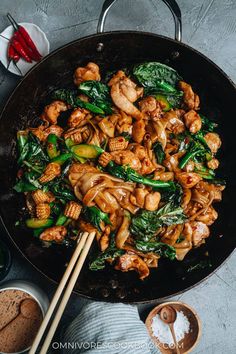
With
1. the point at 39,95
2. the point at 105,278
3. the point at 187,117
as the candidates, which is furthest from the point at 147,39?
the point at 105,278

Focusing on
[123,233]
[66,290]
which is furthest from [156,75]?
[66,290]

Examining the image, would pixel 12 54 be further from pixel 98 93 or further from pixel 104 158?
pixel 104 158

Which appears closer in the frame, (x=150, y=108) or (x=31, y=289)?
(x=150, y=108)

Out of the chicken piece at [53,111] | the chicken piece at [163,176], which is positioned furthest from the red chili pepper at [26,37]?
the chicken piece at [163,176]

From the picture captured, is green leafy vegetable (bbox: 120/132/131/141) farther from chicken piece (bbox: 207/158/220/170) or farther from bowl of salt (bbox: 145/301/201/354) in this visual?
bowl of salt (bbox: 145/301/201/354)

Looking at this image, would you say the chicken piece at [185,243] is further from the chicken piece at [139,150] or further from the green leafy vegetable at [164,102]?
the green leafy vegetable at [164,102]

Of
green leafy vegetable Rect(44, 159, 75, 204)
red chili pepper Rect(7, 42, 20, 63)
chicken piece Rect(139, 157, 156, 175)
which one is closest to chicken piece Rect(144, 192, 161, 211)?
chicken piece Rect(139, 157, 156, 175)
